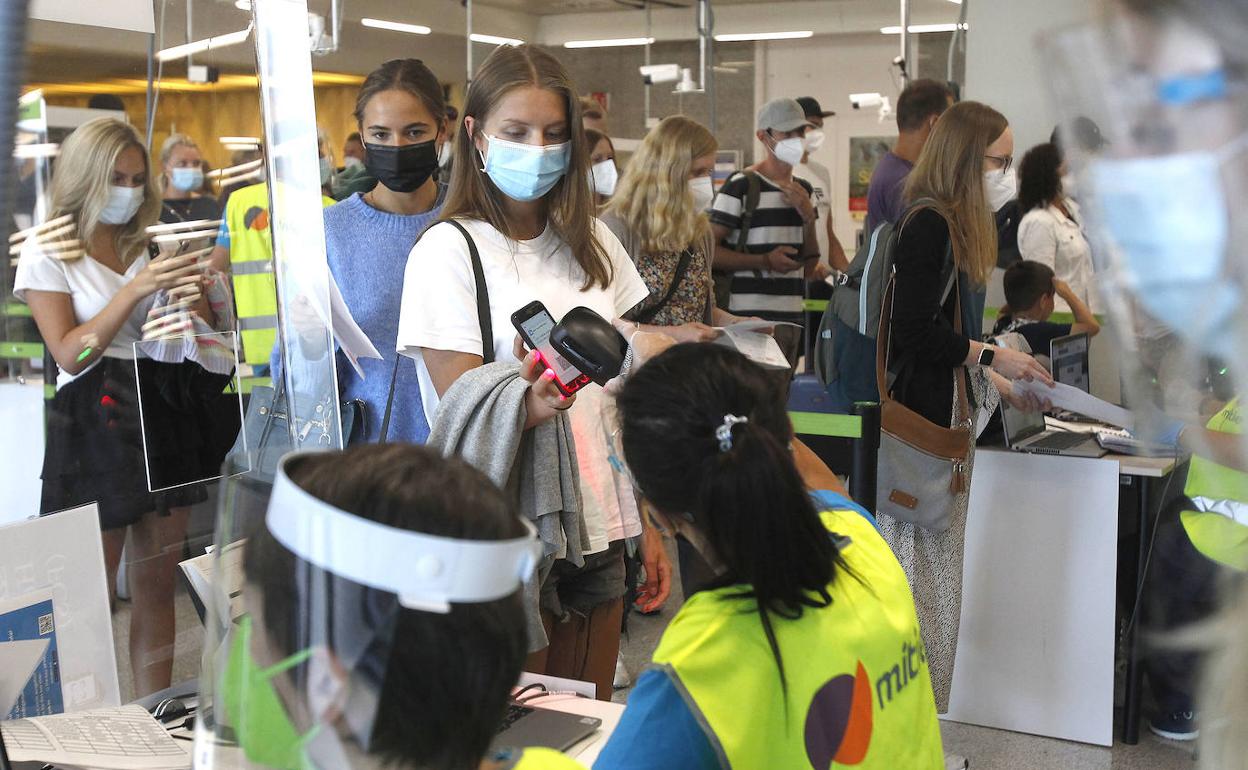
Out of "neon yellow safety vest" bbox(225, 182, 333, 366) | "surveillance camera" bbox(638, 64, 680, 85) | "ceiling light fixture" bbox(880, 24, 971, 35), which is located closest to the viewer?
"neon yellow safety vest" bbox(225, 182, 333, 366)

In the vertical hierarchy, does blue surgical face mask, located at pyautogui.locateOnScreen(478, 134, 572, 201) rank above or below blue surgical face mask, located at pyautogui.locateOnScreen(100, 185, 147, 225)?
above

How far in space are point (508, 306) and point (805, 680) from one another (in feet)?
2.90

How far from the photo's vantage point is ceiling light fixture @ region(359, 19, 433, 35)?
7.55 metres

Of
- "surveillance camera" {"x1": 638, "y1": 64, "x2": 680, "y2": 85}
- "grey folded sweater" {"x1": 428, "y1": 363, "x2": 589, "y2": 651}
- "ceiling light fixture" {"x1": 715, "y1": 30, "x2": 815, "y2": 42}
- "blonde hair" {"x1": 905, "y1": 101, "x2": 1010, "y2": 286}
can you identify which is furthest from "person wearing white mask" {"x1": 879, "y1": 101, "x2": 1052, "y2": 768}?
"ceiling light fixture" {"x1": 715, "y1": 30, "x2": 815, "y2": 42}

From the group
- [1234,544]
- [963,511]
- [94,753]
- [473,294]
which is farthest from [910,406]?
[1234,544]

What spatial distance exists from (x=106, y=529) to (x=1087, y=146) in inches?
68.2

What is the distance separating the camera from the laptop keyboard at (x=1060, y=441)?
3.51 meters

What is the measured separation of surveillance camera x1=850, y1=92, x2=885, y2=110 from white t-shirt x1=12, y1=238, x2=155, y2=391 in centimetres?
836

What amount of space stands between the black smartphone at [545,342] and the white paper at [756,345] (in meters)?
0.50

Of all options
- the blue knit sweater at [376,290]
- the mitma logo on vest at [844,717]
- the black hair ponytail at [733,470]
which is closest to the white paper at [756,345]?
the blue knit sweater at [376,290]

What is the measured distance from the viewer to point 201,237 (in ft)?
6.24

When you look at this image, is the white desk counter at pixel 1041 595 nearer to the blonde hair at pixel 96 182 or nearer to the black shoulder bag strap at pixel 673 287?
the black shoulder bag strap at pixel 673 287

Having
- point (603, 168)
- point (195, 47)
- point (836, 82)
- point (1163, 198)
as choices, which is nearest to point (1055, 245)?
point (603, 168)

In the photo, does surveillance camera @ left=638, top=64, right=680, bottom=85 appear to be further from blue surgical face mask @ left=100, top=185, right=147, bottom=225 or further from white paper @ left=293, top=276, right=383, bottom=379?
blue surgical face mask @ left=100, top=185, right=147, bottom=225
